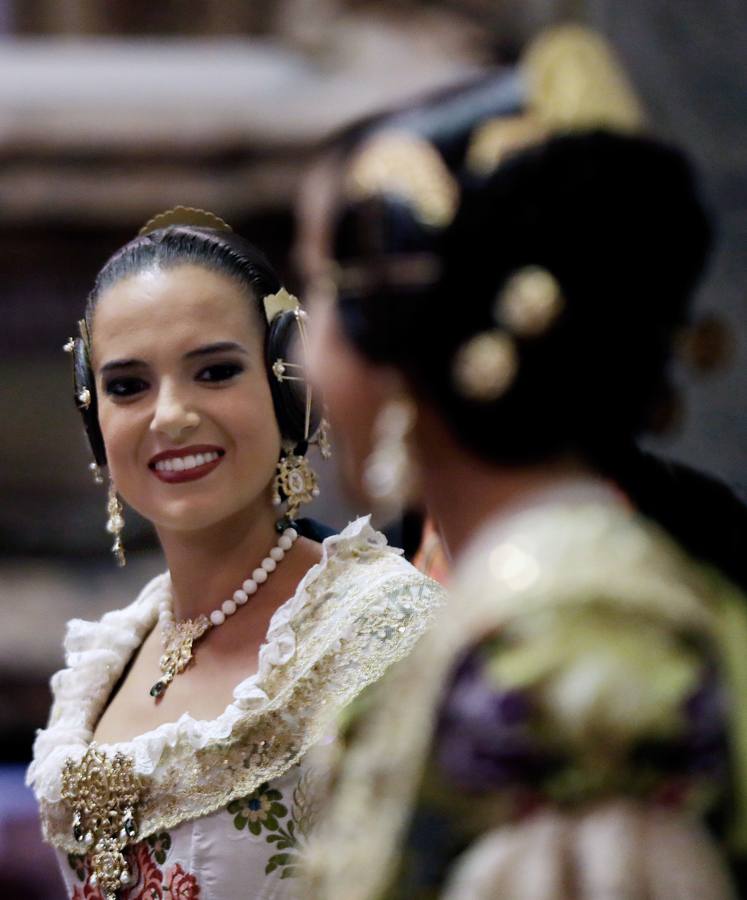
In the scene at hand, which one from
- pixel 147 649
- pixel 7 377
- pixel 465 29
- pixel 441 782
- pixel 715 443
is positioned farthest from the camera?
pixel 7 377

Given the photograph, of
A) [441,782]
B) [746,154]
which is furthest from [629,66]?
[441,782]

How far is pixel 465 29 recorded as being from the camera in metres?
4.79

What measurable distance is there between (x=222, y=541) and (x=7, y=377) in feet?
11.4

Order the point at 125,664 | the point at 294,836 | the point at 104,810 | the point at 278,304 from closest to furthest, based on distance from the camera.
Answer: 1. the point at 294,836
2. the point at 104,810
3. the point at 278,304
4. the point at 125,664

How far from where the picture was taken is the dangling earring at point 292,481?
6.39 ft

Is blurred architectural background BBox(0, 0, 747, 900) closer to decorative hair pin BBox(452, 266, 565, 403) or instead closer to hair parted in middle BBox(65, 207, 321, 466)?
hair parted in middle BBox(65, 207, 321, 466)

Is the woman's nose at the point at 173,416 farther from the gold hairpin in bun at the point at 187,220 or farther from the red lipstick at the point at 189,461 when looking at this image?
the gold hairpin in bun at the point at 187,220

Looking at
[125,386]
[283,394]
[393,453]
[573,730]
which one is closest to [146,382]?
[125,386]

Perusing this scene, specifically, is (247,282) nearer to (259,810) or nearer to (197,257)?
(197,257)

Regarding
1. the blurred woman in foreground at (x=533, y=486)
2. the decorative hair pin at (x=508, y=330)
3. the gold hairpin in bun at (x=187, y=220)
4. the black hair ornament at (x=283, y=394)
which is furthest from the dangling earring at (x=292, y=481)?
the decorative hair pin at (x=508, y=330)

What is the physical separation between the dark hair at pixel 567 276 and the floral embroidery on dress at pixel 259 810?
68 cm

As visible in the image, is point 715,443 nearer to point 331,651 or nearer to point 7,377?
point 331,651

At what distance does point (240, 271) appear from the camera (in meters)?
1.93

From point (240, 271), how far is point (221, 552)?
0.35m
